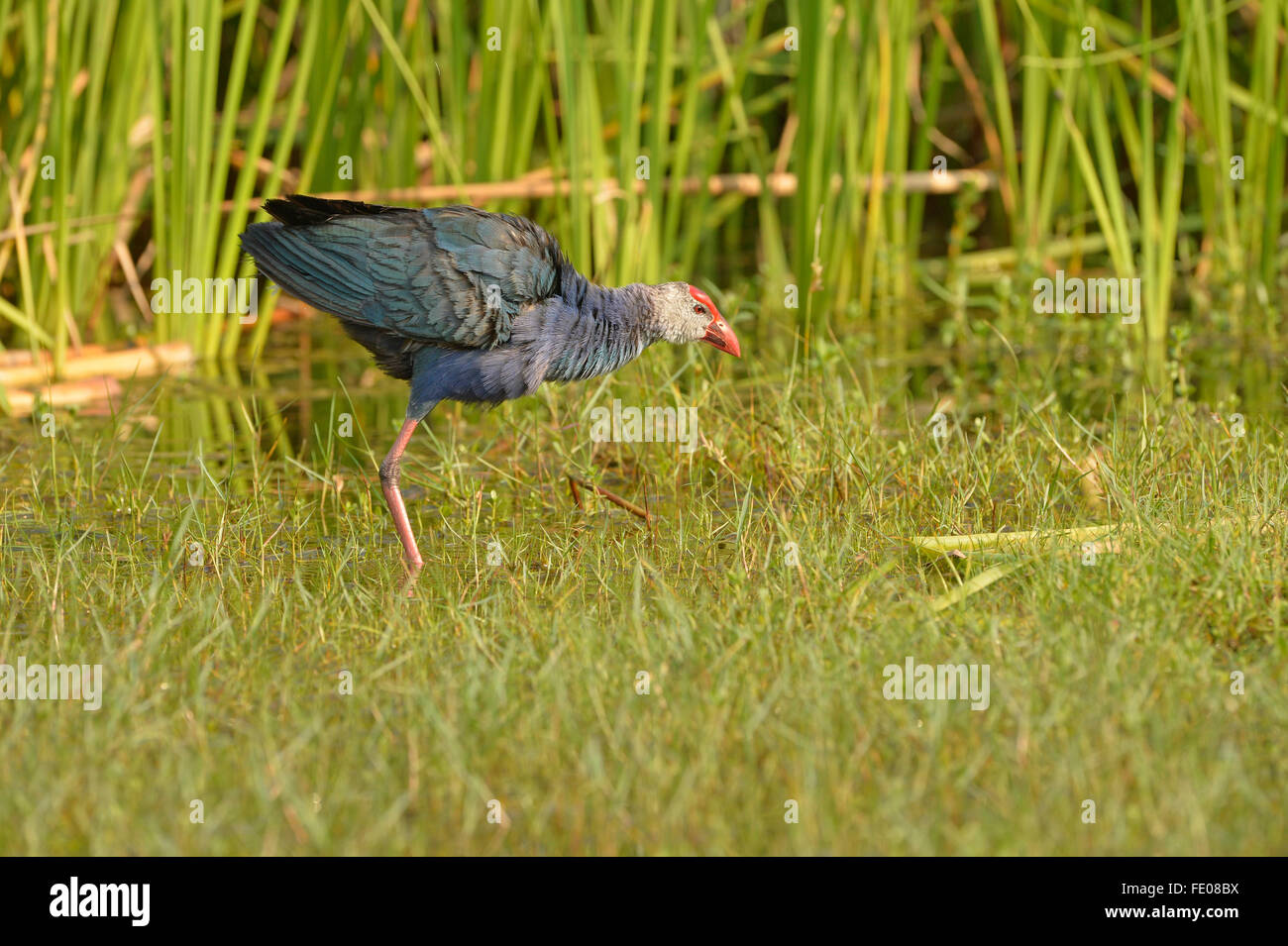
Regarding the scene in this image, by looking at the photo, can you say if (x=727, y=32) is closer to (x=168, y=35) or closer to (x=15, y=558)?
(x=168, y=35)

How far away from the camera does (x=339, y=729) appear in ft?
11.5

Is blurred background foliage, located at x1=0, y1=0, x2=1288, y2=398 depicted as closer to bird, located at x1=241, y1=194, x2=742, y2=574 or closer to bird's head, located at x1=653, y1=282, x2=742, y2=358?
bird's head, located at x1=653, y1=282, x2=742, y2=358

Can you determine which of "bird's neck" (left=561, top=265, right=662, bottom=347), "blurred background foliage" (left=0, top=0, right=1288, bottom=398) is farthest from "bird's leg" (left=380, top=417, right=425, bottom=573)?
"blurred background foliage" (left=0, top=0, right=1288, bottom=398)

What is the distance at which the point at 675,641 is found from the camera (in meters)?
3.84

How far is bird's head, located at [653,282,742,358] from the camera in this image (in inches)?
209

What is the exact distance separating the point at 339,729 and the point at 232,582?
1.14 metres

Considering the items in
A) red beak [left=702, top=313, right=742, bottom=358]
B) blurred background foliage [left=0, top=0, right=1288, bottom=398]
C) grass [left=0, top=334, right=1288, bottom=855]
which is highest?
blurred background foliage [left=0, top=0, right=1288, bottom=398]

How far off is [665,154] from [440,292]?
2907 mm

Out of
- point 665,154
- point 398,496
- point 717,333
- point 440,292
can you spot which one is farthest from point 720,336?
point 665,154

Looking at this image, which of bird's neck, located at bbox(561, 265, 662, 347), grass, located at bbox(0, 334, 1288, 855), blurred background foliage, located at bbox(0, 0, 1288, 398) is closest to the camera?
grass, located at bbox(0, 334, 1288, 855)

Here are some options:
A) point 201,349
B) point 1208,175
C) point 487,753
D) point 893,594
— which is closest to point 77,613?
point 487,753

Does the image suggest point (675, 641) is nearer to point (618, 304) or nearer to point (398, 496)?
point (398, 496)

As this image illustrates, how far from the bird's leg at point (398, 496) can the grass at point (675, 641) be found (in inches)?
2.7

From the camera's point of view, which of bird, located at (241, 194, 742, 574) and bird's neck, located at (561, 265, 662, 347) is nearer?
bird, located at (241, 194, 742, 574)
